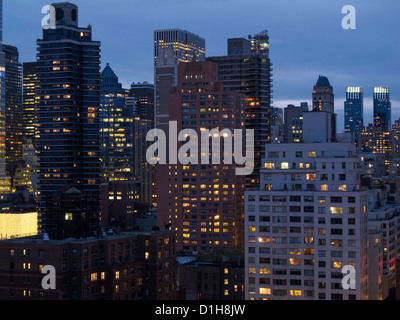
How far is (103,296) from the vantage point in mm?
108562

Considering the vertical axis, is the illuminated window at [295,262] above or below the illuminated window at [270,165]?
below

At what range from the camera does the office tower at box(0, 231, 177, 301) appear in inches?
4080

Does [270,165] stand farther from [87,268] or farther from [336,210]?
[87,268]

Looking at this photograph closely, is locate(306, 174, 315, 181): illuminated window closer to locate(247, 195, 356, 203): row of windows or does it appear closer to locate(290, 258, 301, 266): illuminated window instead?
locate(247, 195, 356, 203): row of windows

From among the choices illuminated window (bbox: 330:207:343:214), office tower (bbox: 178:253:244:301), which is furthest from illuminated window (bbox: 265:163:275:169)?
office tower (bbox: 178:253:244:301)

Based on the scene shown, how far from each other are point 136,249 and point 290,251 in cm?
3347

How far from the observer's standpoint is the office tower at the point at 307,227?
9425cm

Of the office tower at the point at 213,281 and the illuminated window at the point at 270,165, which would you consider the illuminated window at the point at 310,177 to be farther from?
the office tower at the point at 213,281

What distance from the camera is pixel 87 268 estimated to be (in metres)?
106

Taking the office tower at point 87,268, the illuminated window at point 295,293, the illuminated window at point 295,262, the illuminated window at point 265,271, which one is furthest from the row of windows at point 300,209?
the office tower at point 87,268

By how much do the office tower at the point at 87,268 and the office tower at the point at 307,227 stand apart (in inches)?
976

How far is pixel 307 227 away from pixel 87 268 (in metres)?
36.1
